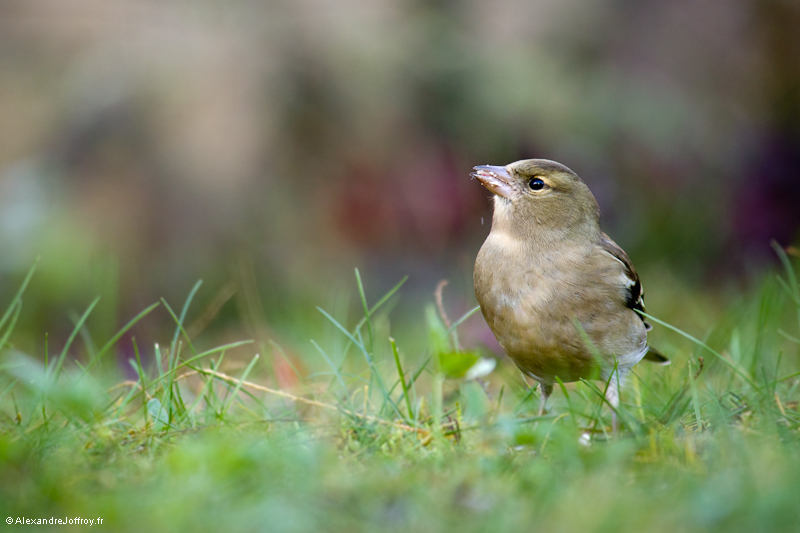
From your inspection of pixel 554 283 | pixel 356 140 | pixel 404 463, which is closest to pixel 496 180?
pixel 554 283

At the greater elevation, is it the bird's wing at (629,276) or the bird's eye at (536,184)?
the bird's eye at (536,184)

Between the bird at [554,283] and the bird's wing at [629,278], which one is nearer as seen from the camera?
the bird at [554,283]

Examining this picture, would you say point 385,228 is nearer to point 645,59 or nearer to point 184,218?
point 184,218

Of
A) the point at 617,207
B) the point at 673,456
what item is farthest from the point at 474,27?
the point at 673,456

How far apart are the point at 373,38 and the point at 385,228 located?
1.74 meters

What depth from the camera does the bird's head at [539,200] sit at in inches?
143

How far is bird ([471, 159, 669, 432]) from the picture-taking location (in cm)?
338

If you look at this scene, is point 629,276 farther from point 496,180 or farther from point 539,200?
point 496,180

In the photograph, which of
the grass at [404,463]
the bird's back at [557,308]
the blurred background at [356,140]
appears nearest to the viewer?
the grass at [404,463]

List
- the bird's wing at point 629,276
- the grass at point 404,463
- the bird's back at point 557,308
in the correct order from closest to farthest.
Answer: the grass at point 404,463, the bird's back at point 557,308, the bird's wing at point 629,276

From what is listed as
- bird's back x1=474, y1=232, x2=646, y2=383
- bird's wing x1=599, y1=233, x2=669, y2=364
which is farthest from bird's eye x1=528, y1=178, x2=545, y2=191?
bird's wing x1=599, y1=233, x2=669, y2=364

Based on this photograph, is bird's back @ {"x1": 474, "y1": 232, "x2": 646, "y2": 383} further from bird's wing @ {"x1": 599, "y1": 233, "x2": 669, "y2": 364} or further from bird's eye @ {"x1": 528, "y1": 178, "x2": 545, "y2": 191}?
bird's eye @ {"x1": 528, "y1": 178, "x2": 545, "y2": 191}

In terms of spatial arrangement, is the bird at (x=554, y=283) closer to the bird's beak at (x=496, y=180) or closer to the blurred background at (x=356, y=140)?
the bird's beak at (x=496, y=180)

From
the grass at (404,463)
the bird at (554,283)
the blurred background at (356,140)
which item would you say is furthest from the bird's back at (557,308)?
the blurred background at (356,140)
